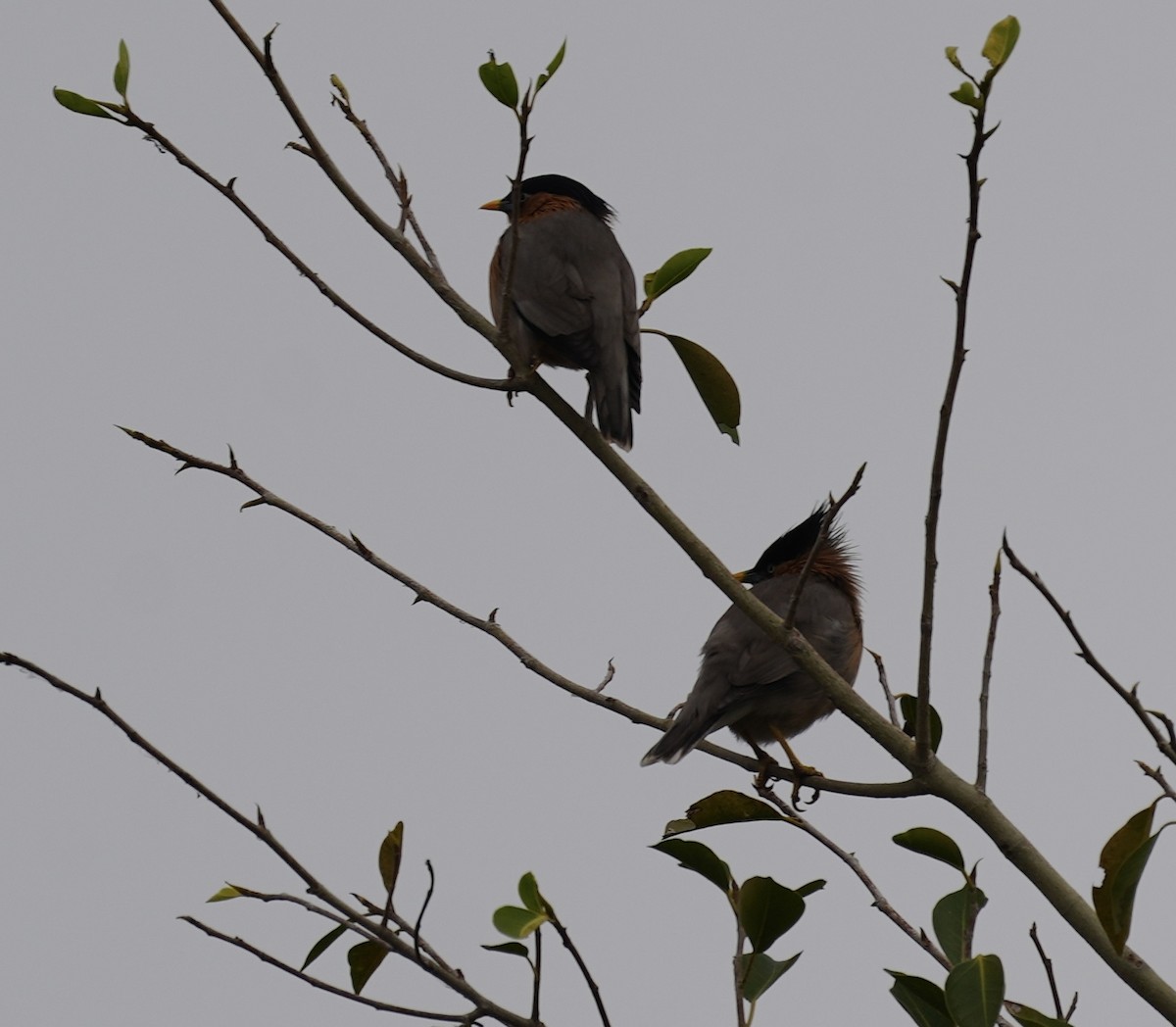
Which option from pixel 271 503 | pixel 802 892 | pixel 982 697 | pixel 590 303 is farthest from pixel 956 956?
pixel 590 303

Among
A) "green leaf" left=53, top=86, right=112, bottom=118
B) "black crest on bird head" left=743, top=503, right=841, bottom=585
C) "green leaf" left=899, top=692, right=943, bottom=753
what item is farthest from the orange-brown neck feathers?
"green leaf" left=899, top=692, right=943, bottom=753

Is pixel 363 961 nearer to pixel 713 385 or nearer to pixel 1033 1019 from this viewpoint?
pixel 1033 1019

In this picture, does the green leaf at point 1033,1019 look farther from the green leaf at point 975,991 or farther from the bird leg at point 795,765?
the bird leg at point 795,765

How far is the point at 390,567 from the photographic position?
9.78ft

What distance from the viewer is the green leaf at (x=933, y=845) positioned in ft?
8.26

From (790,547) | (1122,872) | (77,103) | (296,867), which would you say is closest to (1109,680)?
(1122,872)

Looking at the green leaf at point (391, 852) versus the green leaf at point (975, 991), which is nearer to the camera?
the green leaf at point (975, 991)

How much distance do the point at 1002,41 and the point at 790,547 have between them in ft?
13.0

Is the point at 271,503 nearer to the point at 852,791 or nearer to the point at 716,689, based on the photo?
the point at 852,791

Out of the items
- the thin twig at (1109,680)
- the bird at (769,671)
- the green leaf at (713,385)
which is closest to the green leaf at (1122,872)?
the thin twig at (1109,680)

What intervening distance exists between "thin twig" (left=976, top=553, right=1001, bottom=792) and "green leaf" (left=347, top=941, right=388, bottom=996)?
114cm

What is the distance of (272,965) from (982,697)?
1288 millimetres

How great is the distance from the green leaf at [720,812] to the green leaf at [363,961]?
61cm

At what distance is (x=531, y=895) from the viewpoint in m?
2.40
